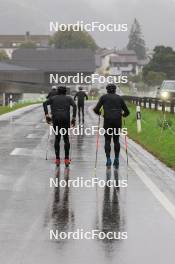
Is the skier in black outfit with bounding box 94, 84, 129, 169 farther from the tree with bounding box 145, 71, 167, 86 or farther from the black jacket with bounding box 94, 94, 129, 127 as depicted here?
the tree with bounding box 145, 71, 167, 86

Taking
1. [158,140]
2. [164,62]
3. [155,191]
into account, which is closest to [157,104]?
[158,140]

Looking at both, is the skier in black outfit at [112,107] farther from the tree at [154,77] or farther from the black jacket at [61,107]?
the tree at [154,77]

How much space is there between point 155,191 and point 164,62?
106406 millimetres

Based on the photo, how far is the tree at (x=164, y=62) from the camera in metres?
116

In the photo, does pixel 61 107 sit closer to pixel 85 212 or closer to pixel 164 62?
pixel 85 212

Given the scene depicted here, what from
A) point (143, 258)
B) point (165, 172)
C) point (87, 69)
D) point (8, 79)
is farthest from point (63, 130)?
point (87, 69)

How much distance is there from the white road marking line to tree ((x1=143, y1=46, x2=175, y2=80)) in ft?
331

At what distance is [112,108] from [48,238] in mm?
7599

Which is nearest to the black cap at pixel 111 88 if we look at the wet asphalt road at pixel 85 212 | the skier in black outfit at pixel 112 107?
the skier in black outfit at pixel 112 107

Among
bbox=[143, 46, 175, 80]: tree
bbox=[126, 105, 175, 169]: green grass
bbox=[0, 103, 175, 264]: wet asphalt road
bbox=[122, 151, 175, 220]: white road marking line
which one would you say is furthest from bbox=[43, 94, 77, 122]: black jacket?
bbox=[143, 46, 175, 80]: tree

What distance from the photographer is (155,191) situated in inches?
472

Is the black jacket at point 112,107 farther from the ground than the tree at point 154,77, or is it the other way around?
the black jacket at point 112,107

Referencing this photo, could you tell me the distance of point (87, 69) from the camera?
15175 centimetres

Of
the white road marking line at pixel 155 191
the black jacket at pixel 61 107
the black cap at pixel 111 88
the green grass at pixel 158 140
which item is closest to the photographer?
the white road marking line at pixel 155 191
